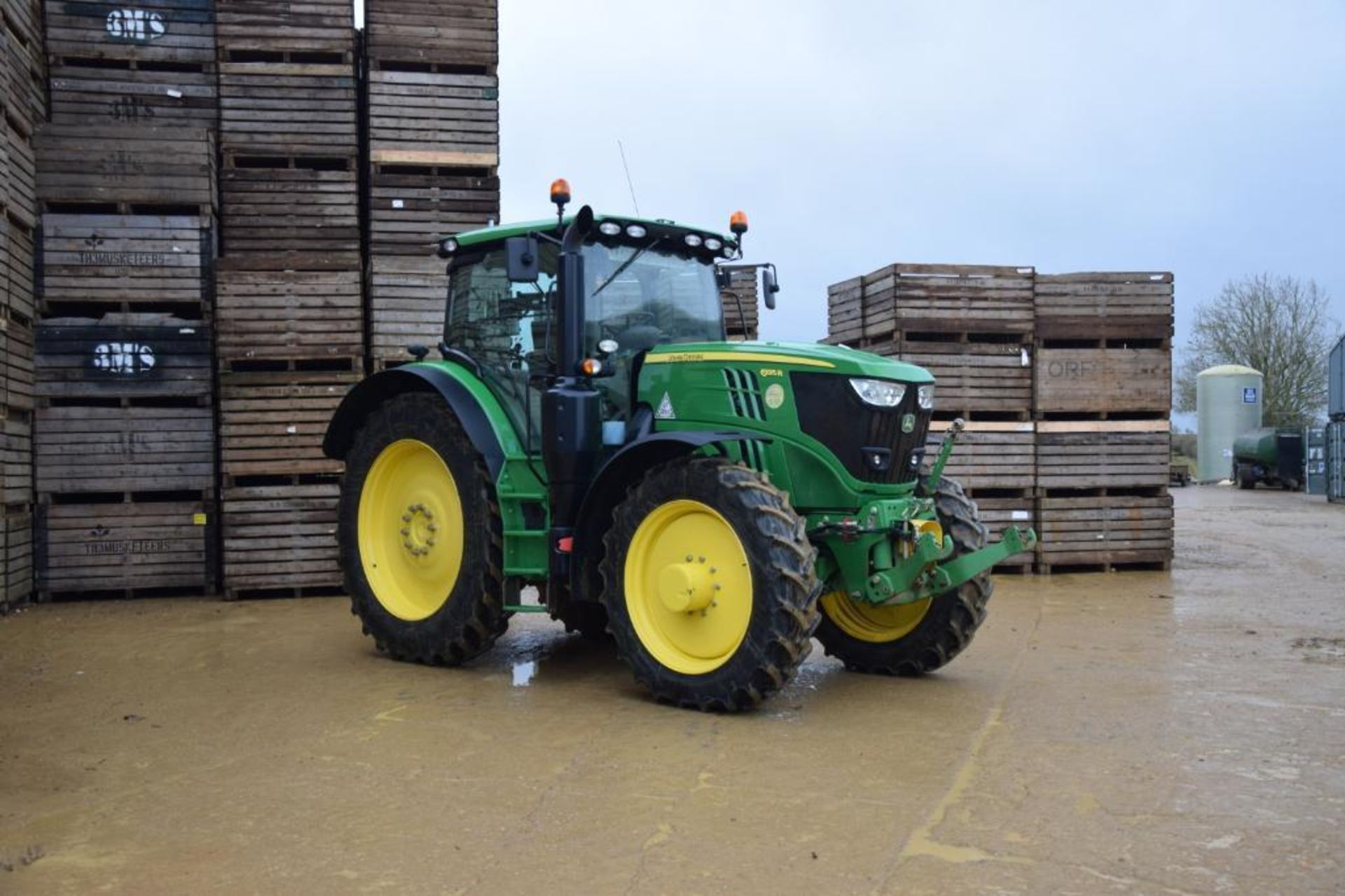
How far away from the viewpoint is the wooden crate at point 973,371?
37.9ft

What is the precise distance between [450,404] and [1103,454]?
23.7ft

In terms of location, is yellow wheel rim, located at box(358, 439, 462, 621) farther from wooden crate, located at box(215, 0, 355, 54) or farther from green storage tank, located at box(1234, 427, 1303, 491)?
green storage tank, located at box(1234, 427, 1303, 491)

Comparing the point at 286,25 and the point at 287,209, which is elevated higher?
the point at 286,25

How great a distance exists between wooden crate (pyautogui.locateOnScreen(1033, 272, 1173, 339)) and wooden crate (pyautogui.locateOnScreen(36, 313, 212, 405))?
306 inches

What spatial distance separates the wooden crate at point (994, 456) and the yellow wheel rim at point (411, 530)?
5.68 m

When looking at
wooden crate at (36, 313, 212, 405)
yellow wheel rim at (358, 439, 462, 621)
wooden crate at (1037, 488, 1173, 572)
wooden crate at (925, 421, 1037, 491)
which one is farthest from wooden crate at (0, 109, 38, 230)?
wooden crate at (1037, 488, 1173, 572)

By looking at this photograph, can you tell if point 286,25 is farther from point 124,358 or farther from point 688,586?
point 688,586

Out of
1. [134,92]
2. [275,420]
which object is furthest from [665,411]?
[134,92]

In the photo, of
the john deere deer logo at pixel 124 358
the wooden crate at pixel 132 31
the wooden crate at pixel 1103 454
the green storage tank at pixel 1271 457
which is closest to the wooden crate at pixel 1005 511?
the wooden crate at pixel 1103 454

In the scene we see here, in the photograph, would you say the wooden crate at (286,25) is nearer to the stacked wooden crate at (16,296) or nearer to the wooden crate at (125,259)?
the stacked wooden crate at (16,296)

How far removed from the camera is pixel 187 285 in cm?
1040

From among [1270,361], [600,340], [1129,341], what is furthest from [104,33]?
[1270,361]

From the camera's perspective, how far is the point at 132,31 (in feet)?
35.9

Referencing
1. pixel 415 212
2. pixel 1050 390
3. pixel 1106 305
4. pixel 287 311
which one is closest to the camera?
pixel 287 311
